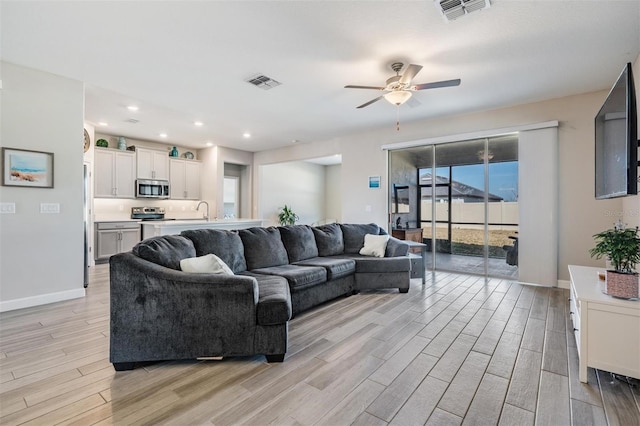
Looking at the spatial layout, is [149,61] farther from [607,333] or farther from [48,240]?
[607,333]

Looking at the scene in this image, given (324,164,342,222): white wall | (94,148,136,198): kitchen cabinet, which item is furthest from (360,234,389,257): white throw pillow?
(324,164,342,222): white wall

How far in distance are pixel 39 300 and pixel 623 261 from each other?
564cm

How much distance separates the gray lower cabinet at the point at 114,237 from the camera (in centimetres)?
607

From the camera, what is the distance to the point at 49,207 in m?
3.60

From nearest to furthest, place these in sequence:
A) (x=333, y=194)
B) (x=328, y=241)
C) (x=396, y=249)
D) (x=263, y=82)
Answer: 1. (x=263, y=82)
2. (x=396, y=249)
3. (x=328, y=241)
4. (x=333, y=194)

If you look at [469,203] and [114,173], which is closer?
[469,203]

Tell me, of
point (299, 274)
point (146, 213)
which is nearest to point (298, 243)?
point (299, 274)

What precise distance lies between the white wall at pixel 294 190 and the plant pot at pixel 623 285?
24.8 feet

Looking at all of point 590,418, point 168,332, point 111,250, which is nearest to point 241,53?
point 168,332

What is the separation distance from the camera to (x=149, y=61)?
328cm

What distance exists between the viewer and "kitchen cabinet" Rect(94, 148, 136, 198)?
20.5 feet

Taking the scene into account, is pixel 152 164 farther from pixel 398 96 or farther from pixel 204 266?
pixel 398 96

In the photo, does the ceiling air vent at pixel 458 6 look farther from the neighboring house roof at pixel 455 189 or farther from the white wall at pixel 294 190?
the white wall at pixel 294 190

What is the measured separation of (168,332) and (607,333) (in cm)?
296
